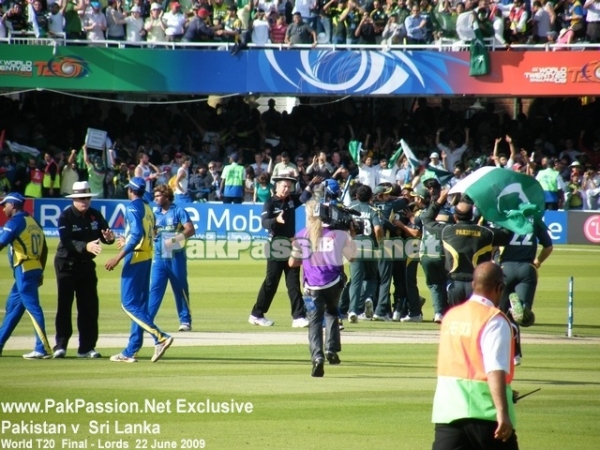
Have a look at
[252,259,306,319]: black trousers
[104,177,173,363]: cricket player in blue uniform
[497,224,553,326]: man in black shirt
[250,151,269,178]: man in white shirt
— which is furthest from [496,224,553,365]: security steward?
[250,151,269,178]: man in white shirt

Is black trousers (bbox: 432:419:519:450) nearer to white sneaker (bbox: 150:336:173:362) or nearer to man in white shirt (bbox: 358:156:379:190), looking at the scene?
white sneaker (bbox: 150:336:173:362)

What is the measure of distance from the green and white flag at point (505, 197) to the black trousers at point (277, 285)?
4046 mm

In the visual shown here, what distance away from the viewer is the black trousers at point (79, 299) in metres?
12.1

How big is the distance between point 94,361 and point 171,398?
247 centimetres

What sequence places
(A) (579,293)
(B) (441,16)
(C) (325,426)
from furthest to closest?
(B) (441,16), (A) (579,293), (C) (325,426)

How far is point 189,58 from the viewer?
103ft

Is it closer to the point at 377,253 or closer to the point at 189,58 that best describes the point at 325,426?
the point at 377,253

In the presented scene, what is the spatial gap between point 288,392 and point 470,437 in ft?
15.1

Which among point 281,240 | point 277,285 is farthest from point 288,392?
point 281,240

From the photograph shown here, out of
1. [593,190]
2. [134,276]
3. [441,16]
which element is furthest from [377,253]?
[441,16]

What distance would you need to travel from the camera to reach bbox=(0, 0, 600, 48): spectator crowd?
30750 mm

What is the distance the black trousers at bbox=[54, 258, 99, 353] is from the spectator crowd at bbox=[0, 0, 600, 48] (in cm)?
2003

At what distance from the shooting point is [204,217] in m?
29.5

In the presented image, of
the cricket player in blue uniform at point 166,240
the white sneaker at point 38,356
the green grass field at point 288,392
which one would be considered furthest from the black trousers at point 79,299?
the cricket player in blue uniform at point 166,240
